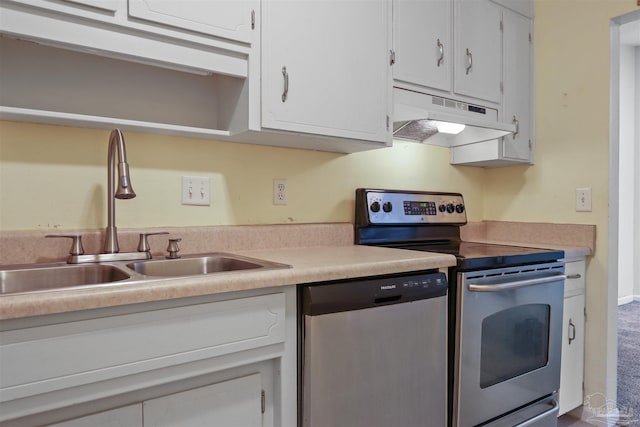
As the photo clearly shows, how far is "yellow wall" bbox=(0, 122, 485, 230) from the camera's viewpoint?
129cm

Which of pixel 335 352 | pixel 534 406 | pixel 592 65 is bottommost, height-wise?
pixel 534 406

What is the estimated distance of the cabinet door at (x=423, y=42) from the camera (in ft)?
5.75

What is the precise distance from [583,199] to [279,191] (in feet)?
5.30

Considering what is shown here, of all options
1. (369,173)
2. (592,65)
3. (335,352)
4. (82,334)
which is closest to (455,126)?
(369,173)

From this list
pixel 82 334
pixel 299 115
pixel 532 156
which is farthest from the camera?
pixel 532 156

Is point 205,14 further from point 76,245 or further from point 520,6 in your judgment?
point 520,6

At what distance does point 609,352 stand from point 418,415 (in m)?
1.34

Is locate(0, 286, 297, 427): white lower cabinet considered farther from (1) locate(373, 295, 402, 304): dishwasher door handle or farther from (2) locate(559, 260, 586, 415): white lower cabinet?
(2) locate(559, 260, 586, 415): white lower cabinet

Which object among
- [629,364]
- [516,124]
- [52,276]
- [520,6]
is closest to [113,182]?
[52,276]

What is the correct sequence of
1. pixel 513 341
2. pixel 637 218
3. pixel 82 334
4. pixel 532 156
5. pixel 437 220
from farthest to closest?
1. pixel 637 218
2. pixel 532 156
3. pixel 437 220
4. pixel 513 341
5. pixel 82 334

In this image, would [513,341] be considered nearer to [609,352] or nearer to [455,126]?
[609,352]

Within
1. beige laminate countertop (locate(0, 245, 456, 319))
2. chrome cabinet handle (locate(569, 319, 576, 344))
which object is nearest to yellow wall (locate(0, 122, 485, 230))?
beige laminate countertop (locate(0, 245, 456, 319))

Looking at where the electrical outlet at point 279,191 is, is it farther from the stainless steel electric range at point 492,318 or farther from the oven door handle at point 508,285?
the oven door handle at point 508,285

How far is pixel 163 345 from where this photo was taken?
0.92m
